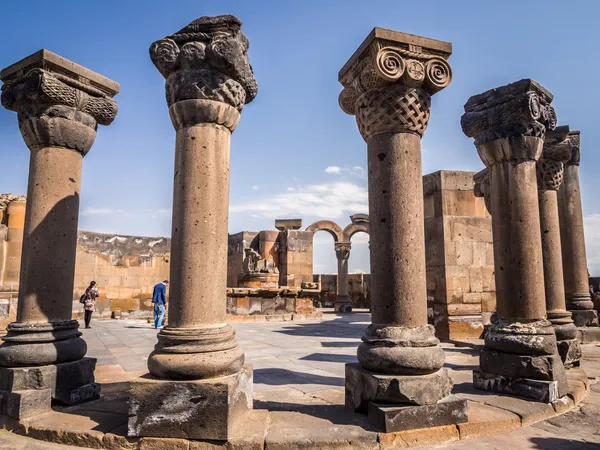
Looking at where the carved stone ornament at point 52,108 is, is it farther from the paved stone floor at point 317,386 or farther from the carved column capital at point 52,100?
the paved stone floor at point 317,386

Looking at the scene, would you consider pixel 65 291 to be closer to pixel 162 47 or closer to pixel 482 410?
pixel 162 47

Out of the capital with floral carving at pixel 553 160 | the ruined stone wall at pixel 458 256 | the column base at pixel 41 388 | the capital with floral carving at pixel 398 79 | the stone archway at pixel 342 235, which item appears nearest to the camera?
the column base at pixel 41 388

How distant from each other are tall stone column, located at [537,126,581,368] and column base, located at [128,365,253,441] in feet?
15.5

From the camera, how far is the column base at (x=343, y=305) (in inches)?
847

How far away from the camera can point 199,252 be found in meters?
3.48

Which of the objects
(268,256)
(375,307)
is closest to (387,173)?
(375,307)

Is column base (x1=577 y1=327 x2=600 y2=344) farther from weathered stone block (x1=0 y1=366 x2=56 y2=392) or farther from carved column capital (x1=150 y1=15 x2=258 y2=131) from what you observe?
weathered stone block (x1=0 y1=366 x2=56 y2=392)

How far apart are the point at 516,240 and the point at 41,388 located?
5194 mm

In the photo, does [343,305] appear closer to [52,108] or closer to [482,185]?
[482,185]

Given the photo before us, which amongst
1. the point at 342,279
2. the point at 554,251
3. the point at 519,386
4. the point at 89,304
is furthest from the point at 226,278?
the point at 342,279

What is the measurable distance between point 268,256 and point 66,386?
18037 mm

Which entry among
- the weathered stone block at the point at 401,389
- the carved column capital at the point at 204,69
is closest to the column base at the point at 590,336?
the weathered stone block at the point at 401,389

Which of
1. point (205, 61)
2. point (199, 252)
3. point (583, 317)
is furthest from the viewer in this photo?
point (583, 317)

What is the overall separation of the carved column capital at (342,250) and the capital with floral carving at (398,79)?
21070mm
